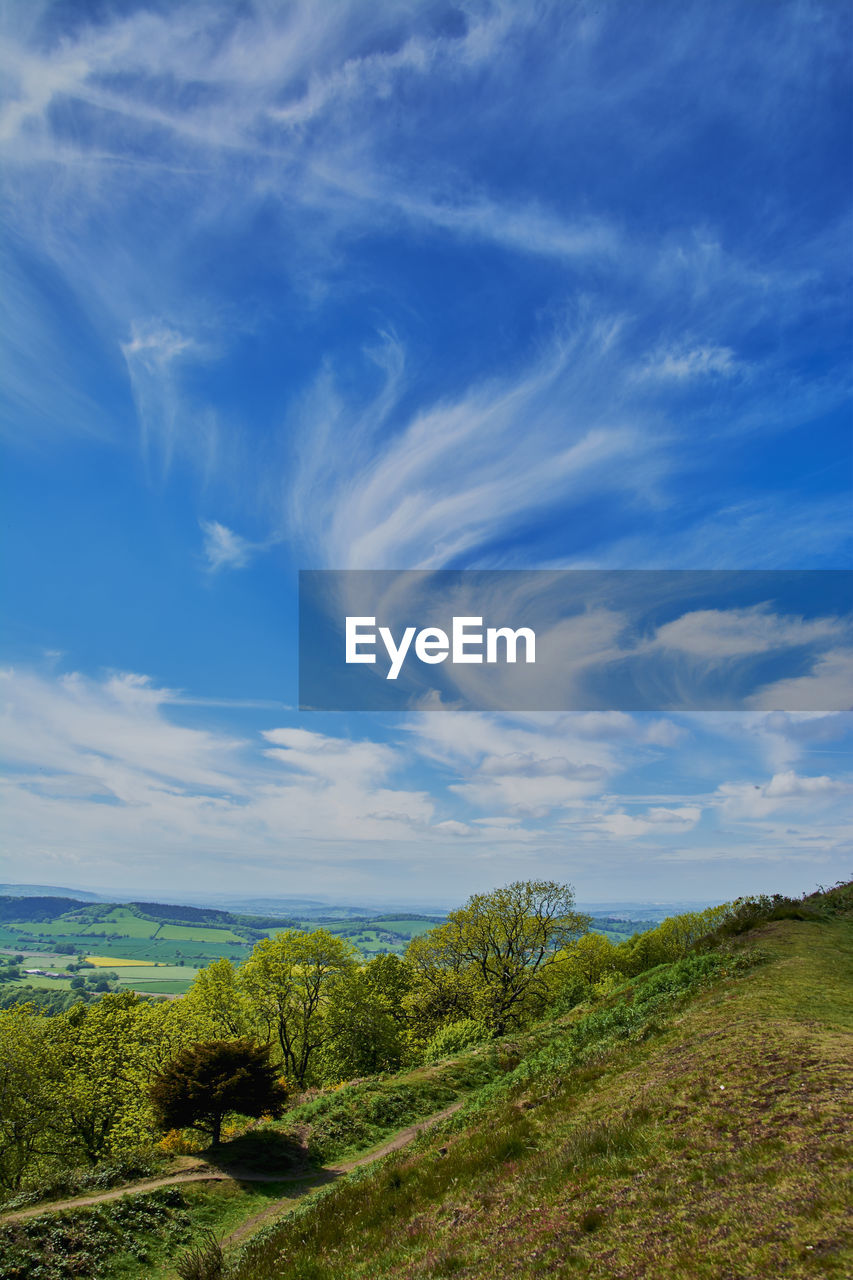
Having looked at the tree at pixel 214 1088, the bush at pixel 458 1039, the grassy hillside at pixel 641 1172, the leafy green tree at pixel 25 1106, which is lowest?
the leafy green tree at pixel 25 1106

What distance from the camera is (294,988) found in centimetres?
5644

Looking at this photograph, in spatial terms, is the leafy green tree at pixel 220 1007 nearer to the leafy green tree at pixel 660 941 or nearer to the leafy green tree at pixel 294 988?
the leafy green tree at pixel 294 988

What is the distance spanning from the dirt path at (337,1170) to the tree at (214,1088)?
13.9 ft

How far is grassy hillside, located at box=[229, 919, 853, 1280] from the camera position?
28.1ft

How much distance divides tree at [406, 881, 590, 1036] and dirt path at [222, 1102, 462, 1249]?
33028 millimetres

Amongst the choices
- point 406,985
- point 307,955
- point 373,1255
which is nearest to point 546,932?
point 406,985

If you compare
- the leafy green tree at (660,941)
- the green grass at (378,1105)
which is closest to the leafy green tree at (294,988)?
the green grass at (378,1105)

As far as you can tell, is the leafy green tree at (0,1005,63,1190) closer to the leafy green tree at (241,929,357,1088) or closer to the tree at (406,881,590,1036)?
the leafy green tree at (241,929,357,1088)

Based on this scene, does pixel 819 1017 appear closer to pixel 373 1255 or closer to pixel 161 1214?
pixel 373 1255

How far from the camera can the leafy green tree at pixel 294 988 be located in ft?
183

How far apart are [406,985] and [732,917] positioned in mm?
35198

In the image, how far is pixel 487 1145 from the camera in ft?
52.9

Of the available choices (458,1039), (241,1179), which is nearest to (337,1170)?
(241,1179)

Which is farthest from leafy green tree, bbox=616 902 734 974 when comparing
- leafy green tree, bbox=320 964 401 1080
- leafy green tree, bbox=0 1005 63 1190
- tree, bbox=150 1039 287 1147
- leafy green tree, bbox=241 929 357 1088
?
leafy green tree, bbox=0 1005 63 1190
